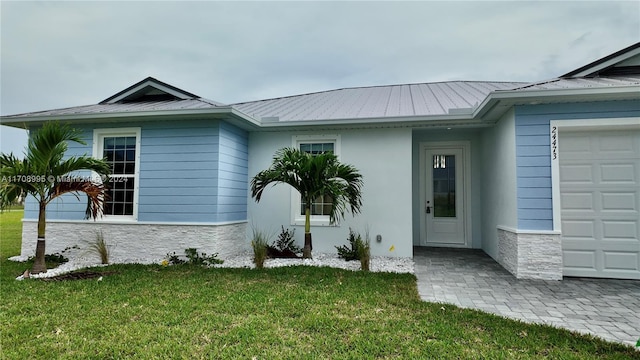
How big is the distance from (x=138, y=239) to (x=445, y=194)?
714 cm

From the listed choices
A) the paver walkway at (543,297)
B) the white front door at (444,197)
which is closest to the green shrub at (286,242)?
the paver walkway at (543,297)

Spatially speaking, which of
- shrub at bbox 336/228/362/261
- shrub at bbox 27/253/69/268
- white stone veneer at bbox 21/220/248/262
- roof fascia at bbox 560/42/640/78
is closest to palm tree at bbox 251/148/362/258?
shrub at bbox 336/228/362/261

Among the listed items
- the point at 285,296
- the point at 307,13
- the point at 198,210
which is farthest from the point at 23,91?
the point at 285,296

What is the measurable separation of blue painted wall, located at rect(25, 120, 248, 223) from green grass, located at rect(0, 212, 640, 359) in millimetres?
1978

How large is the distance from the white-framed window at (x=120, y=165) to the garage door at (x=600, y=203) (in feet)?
26.8

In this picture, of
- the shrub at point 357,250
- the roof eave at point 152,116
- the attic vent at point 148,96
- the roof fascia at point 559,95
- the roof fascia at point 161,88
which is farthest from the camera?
the attic vent at point 148,96

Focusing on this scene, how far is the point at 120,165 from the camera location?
6.97 m

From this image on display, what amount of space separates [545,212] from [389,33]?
6.63 meters

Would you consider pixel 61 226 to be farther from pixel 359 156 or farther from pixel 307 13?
pixel 307 13

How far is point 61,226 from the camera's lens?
274 inches

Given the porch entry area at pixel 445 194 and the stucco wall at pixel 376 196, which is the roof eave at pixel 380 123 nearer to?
the stucco wall at pixel 376 196

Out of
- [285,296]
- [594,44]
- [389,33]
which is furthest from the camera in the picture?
[389,33]

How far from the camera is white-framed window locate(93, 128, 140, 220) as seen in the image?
6.89 m

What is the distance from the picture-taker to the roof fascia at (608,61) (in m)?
5.78
